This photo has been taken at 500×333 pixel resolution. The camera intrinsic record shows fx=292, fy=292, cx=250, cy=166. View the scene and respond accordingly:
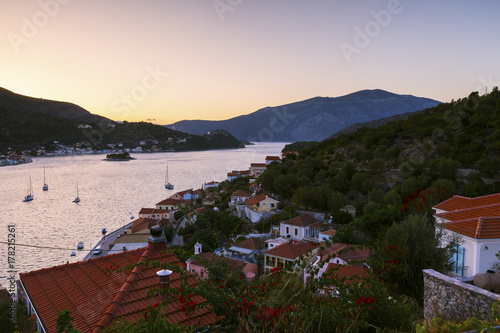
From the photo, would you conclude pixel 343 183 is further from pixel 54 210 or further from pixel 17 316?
pixel 54 210

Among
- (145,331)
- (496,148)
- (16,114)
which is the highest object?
(16,114)

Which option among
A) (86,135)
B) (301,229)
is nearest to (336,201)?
(301,229)

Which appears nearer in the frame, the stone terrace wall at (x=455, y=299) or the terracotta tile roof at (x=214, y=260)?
the stone terrace wall at (x=455, y=299)

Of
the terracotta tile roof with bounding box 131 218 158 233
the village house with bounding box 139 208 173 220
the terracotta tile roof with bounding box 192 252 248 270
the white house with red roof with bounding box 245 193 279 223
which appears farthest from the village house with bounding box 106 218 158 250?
the terracotta tile roof with bounding box 192 252 248 270

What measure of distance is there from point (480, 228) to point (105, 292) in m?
7.26

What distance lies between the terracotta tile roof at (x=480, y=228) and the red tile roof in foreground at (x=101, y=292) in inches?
244

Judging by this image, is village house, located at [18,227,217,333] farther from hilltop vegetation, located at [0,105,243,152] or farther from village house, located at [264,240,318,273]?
hilltop vegetation, located at [0,105,243,152]

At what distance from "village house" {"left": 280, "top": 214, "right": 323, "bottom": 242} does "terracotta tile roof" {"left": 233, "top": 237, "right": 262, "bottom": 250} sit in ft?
6.96

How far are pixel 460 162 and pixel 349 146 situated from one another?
13.1 meters

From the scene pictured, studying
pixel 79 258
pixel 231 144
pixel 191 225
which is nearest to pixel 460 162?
pixel 191 225

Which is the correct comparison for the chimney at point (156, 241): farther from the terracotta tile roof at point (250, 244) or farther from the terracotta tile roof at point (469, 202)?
the terracotta tile roof at point (250, 244)

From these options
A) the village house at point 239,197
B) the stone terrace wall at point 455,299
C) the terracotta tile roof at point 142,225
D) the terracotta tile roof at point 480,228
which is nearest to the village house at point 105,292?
the stone terrace wall at point 455,299

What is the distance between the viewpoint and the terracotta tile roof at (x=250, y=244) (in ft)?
59.3

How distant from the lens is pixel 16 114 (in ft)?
288
